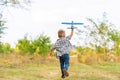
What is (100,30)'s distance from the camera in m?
33.7

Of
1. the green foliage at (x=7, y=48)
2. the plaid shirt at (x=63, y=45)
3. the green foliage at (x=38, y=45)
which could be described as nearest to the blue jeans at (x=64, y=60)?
the plaid shirt at (x=63, y=45)

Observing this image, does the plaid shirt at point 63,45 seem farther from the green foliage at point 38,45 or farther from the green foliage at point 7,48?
the green foliage at point 7,48

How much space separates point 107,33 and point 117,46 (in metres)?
1.39

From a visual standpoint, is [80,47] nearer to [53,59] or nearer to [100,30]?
[100,30]

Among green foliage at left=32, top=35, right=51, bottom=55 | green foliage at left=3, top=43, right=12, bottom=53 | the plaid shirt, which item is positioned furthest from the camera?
green foliage at left=3, top=43, right=12, bottom=53

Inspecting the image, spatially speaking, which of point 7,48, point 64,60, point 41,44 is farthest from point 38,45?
point 64,60

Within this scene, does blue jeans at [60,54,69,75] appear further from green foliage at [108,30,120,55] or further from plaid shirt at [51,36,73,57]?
green foliage at [108,30,120,55]

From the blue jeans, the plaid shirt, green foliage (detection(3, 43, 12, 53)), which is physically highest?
green foliage (detection(3, 43, 12, 53))

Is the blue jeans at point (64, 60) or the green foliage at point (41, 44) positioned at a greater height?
the green foliage at point (41, 44)

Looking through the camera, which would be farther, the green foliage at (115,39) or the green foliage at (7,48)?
the green foliage at (7,48)

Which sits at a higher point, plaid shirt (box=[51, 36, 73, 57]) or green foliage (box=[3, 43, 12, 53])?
green foliage (box=[3, 43, 12, 53])

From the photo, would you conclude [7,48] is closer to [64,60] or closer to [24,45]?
[24,45]

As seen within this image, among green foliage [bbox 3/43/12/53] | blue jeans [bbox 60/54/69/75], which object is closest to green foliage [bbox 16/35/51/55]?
green foliage [bbox 3/43/12/53]

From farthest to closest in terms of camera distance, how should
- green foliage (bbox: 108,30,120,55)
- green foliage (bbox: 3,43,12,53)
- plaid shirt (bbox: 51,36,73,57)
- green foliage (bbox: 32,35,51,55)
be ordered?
green foliage (bbox: 3,43,12,53) → green foliage (bbox: 32,35,51,55) → green foliage (bbox: 108,30,120,55) → plaid shirt (bbox: 51,36,73,57)
